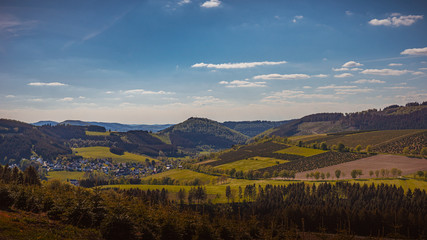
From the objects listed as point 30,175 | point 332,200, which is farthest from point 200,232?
point 332,200

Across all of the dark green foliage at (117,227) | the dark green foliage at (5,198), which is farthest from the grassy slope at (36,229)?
the dark green foliage at (5,198)

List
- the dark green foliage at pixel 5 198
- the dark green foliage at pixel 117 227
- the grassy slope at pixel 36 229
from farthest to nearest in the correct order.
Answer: the dark green foliage at pixel 5 198 → the dark green foliage at pixel 117 227 → the grassy slope at pixel 36 229

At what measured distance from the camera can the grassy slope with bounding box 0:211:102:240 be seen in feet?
72.1

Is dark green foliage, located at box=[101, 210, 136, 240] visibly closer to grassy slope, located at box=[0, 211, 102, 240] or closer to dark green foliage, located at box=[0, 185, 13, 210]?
grassy slope, located at box=[0, 211, 102, 240]

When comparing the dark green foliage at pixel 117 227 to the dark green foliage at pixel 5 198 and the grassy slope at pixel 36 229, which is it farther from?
the dark green foliage at pixel 5 198

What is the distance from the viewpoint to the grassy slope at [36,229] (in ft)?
72.1

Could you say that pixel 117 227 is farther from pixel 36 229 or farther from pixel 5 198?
pixel 5 198

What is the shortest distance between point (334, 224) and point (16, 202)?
100212 millimetres

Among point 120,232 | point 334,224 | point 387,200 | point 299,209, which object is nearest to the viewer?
point 120,232

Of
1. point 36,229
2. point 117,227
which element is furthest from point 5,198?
point 117,227

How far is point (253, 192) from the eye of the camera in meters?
167

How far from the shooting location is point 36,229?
80.5ft

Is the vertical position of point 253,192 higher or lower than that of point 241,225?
lower

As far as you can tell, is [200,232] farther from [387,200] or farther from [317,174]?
[317,174]
